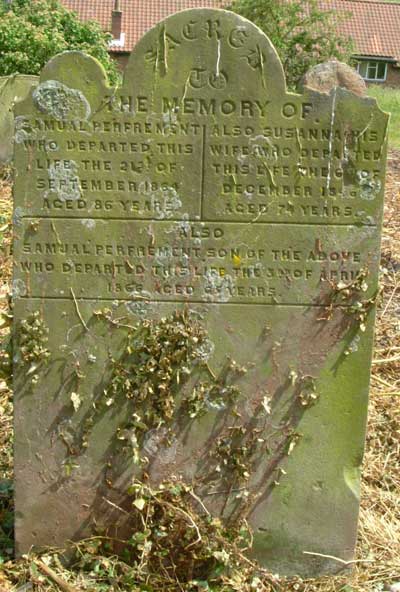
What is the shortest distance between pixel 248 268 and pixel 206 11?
46.6 inches

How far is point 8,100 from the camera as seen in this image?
35.3ft

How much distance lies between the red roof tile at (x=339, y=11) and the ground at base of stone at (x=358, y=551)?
3607 centimetres

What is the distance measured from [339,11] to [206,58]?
131 ft

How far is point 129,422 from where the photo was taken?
3787 millimetres

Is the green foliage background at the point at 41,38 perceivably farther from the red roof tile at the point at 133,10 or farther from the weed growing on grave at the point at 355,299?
the red roof tile at the point at 133,10

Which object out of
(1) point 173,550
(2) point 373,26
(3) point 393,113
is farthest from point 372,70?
(1) point 173,550

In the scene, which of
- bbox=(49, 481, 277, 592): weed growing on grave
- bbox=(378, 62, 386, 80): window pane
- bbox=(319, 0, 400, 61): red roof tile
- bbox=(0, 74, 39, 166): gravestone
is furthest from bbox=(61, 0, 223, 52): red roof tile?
bbox=(49, 481, 277, 592): weed growing on grave

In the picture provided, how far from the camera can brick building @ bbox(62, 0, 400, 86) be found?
40.8 meters

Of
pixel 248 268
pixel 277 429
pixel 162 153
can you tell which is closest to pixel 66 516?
pixel 277 429

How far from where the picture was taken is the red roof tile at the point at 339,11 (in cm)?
4153

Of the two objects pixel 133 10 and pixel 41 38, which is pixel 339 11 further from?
pixel 41 38

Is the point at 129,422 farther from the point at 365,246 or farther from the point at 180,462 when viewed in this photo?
the point at 365,246

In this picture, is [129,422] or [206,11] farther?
[129,422]

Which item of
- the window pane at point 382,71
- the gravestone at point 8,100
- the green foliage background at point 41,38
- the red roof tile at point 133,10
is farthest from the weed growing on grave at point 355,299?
the window pane at point 382,71
